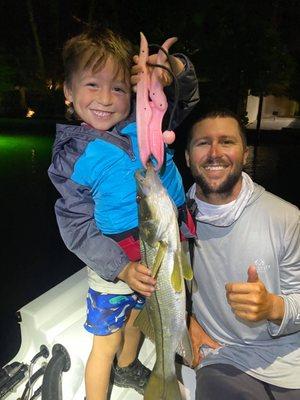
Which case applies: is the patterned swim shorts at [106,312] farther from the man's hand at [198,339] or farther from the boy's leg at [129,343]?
the man's hand at [198,339]

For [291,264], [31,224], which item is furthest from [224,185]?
[31,224]

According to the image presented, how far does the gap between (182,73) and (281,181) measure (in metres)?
13.1

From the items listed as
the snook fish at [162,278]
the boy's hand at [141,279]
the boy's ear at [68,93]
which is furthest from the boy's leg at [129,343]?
the boy's ear at [68,93]

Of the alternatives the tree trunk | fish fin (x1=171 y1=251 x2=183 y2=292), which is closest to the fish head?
fish fin (x1=171 y1=251 x2=183 y2=292)

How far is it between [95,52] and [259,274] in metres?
1.89

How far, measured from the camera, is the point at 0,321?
6223 millimetres

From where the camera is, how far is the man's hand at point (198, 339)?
3156mm

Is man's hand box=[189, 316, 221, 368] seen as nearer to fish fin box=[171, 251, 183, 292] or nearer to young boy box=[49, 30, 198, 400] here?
young boy box=[49, 30, 198, 400]

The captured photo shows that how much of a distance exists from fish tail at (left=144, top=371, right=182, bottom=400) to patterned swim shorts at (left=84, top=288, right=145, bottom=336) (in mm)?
420

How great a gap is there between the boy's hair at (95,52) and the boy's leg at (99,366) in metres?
1.78

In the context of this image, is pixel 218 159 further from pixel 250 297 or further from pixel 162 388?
pixel 162 388

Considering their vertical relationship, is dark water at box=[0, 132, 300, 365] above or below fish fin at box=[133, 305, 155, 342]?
below

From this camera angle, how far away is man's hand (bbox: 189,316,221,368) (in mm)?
3156

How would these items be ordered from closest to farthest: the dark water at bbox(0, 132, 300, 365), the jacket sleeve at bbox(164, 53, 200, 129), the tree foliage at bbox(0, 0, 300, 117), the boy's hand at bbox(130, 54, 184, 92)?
the boy's hand at bbox(130, 54, 184, 92) < the jacket sleeve at bbox(164, 53, 200, 129) < the dark water at bbox(0, 132, 300, 365) < the tree foliage at bbox(0, 0, 300, 117)
